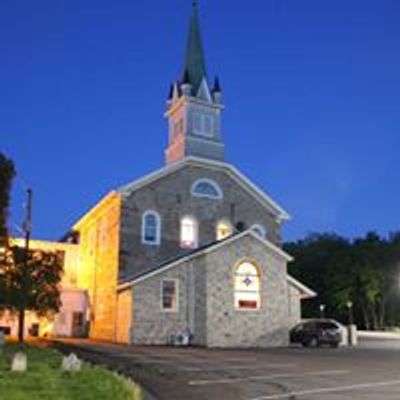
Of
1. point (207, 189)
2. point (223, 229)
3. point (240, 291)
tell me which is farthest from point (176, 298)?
point (207, 189)

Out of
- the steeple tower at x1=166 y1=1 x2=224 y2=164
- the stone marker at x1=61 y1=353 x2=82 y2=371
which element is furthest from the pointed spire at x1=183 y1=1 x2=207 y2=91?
the stone marker at x1=61 y1=353 x2=82 y2=371

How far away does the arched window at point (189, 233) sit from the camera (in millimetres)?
38469

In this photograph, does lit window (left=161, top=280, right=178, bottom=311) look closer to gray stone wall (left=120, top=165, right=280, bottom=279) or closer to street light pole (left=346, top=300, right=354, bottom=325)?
gray stone wall (left=120, top=165, right=280, bottom=279)

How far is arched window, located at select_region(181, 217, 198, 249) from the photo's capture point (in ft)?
126

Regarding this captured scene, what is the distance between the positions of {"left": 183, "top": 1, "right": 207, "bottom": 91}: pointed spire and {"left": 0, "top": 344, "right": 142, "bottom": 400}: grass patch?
107 ft

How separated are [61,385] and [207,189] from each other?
90.9 feet

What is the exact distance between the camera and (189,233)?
38.7m

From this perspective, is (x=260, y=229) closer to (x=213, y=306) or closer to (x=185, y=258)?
(x=185, y=258)

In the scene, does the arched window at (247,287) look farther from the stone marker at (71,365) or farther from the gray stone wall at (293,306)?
the stone marker at (71,365)

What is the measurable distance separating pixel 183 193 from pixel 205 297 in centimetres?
821

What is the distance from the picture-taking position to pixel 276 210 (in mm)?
42125

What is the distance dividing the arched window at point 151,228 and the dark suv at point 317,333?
9585mm

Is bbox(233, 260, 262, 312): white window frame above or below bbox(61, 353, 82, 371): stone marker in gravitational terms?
above

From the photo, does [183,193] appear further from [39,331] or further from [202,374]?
[202,374]
